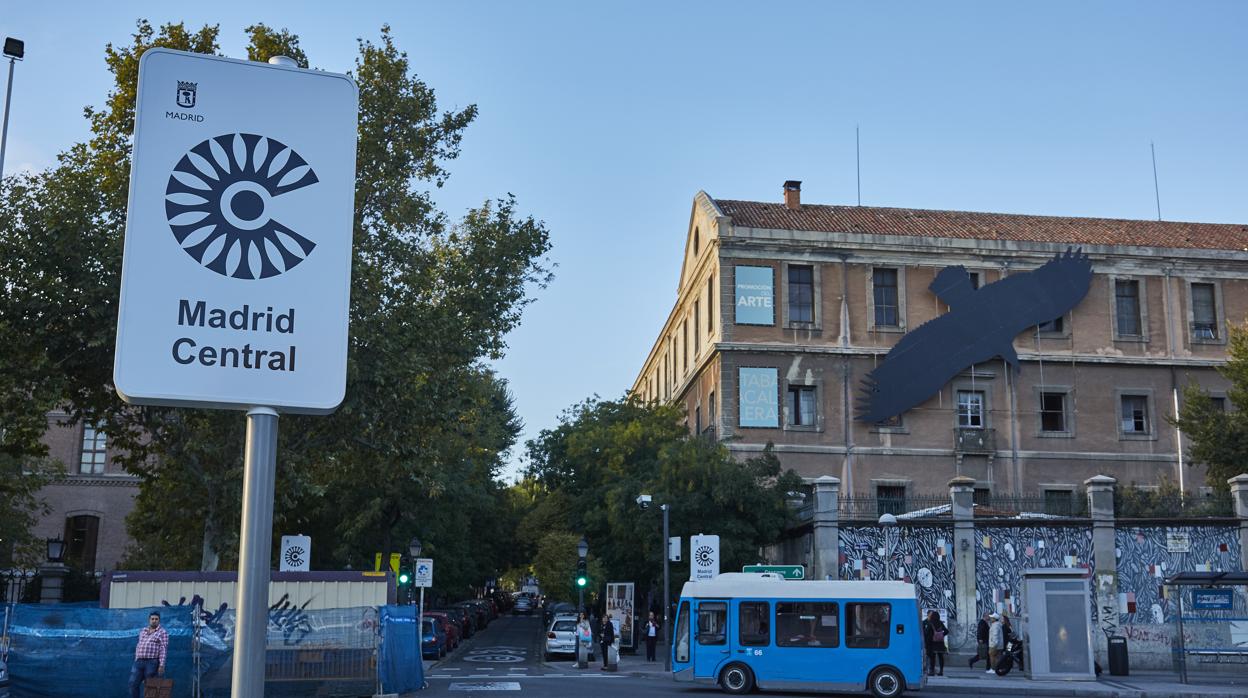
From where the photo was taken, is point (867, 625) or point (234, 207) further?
point (867, 625)

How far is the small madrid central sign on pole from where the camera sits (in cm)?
387

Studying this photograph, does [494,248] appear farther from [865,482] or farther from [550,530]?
[550,530]

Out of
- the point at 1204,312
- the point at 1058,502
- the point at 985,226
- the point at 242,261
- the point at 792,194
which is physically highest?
the point at 792,194

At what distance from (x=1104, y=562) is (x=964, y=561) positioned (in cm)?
413

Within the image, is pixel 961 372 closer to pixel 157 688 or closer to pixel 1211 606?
pixel 1211 606

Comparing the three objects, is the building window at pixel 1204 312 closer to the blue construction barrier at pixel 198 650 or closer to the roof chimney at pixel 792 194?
the roof chimney at pixel 792 194

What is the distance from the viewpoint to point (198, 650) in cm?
2048

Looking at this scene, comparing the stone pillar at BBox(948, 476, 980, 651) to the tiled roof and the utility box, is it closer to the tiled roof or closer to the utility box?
the utility box

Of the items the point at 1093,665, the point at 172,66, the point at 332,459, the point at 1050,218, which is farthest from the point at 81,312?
the point at 1050,218

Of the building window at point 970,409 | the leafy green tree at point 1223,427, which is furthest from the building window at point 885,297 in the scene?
the leafy green tree at point 1223,427

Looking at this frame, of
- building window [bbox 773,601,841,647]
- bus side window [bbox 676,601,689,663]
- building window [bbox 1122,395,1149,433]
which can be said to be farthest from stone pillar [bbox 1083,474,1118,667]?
bus side window [bbox 676,601,689,663]

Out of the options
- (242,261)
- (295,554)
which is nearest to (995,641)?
(295,554)

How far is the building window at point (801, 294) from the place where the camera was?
46.0 metres

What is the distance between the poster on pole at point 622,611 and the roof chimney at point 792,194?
63.2 ft
